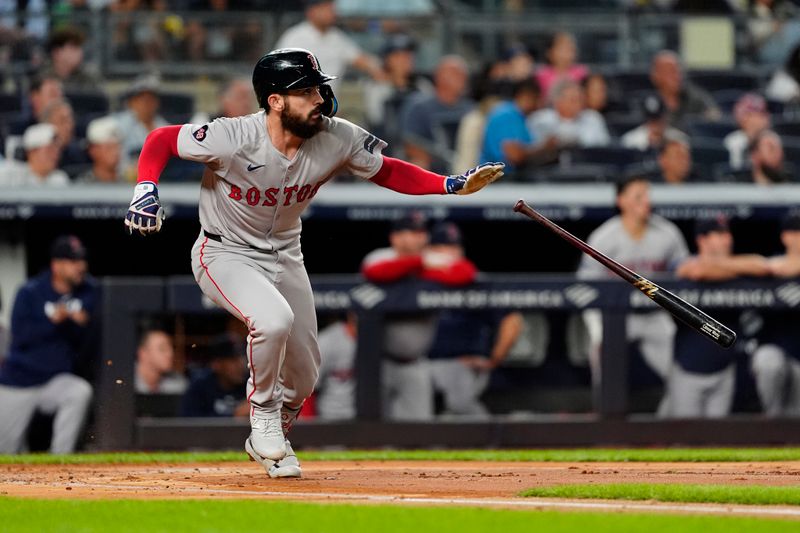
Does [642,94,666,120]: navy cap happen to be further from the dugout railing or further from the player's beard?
the player's beard

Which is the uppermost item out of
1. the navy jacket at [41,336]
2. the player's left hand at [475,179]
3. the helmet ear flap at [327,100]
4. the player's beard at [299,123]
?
the helmet ear flap at [327,100]

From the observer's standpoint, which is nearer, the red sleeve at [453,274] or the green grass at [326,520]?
the green grass at [326,520]

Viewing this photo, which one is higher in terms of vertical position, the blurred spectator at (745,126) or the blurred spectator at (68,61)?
the blurred spectator at (68,61)

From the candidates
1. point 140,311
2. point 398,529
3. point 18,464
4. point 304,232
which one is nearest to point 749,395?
point 304,232

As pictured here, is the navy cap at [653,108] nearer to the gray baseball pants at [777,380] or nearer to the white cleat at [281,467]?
the gray baseball pants at [777,380]

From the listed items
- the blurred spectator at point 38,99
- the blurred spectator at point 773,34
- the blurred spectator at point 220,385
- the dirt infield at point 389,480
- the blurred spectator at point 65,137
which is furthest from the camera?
the blurred spectator at point 773,34

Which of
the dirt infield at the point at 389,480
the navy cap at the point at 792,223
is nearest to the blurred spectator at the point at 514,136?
the navy cap at the point at 792,223

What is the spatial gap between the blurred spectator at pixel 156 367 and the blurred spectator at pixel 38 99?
2486 millimetres

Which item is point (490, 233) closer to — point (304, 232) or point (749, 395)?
point (304, 232)

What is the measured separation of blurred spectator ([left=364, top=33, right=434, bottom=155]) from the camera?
38.8ft

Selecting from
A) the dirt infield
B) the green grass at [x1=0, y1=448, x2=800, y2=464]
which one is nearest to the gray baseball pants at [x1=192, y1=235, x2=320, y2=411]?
the dirt infield

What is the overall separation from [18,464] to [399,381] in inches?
100

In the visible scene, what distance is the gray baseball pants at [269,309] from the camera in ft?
19.2

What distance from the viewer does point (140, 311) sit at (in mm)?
9156
